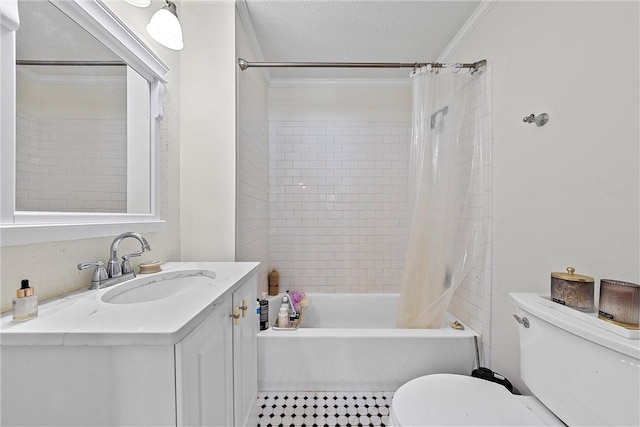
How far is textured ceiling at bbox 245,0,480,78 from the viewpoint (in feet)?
5.57

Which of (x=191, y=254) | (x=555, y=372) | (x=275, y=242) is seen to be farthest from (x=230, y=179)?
(x=555, y=372)

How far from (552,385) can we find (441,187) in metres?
1.12

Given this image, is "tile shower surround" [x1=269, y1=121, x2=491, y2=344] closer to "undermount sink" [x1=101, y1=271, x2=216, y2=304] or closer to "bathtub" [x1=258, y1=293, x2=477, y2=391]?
"bathtub" [x1=258, y1=293, x2=477, y2=391]

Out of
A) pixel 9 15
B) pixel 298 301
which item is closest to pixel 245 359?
pixel 298 301

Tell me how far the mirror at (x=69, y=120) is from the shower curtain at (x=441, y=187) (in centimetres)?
158

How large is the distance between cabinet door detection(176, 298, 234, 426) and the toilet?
0.65 m

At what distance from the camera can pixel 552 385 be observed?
98cm

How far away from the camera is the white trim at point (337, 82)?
2609 millimetres

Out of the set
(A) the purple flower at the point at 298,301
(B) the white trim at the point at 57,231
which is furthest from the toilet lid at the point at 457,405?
(B) the white trim at the point at 57,231

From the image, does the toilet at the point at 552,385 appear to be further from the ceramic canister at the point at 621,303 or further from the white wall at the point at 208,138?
the white wall at the point at 208,138

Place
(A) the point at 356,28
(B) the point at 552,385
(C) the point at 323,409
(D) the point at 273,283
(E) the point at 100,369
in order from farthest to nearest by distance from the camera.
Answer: (D) the point at 273,283 → (A) the point at 356,28 → (C) the point at 323,409 → (B) the point at 552,385 → (E) the point at 100,369

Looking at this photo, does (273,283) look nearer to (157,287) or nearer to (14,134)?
(157,287)

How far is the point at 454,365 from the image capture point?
1694 mm

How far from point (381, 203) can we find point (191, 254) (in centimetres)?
174
